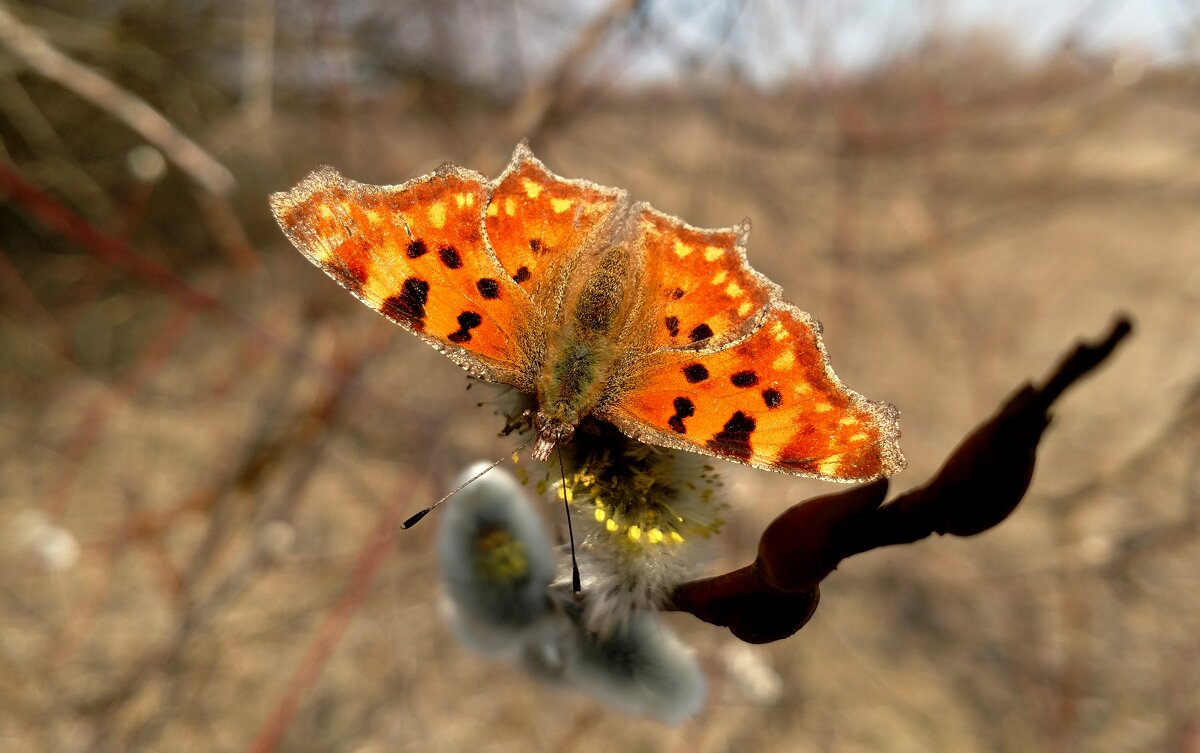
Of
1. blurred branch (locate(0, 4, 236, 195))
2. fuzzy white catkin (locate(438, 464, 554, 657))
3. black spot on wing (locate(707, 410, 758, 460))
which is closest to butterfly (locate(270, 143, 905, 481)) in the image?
black spot on wing (locate(707, 410, 758, 460))

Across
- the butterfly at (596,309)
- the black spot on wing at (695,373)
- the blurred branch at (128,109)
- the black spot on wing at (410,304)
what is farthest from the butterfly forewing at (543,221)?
the blurred branch at (128,109)

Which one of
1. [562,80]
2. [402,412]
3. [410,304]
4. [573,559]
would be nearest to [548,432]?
[573,559]

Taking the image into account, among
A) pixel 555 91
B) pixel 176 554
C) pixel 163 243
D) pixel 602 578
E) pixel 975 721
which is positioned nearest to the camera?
pixel 602 578

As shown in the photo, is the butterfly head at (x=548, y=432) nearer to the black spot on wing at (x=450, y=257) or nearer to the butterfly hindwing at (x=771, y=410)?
the butterfly hindwing at (x=771, y=410)

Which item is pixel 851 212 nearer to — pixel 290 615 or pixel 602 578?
pixel 290 615

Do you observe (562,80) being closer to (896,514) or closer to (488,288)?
(488,288)

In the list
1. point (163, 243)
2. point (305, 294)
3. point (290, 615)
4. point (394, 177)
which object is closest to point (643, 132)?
point (394, 177)

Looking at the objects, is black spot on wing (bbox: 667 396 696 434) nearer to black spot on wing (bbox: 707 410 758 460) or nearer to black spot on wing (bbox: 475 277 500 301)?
black spot on wing (bbox: 707 410 758 460)
